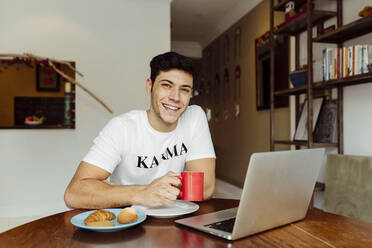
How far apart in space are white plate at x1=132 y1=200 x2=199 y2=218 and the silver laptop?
74 mm

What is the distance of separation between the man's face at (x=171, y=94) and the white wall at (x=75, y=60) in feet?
8.77

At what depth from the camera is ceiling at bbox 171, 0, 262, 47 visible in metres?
4.84

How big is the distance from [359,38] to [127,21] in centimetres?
280

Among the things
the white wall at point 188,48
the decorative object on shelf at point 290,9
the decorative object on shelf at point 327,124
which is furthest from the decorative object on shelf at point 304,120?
the white wall at point 188,48

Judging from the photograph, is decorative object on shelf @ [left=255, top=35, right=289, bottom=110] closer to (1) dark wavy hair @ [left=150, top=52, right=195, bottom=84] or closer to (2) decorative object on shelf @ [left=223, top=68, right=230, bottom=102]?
(2) decorative object on shelf @ [left=223, top=68, right=230, bottom=102]

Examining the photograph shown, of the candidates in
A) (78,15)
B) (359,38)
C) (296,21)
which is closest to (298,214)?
(359,38)

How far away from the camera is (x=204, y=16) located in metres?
5.46

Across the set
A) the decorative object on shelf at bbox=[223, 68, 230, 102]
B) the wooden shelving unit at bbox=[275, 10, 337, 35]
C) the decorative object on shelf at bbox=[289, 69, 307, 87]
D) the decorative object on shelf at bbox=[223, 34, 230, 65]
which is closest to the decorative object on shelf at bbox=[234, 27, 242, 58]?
the decorative object on shelf at bbox=[223, 34, 230, 65]

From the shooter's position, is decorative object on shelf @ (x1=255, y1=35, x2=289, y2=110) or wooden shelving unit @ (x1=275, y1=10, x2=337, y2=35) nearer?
wooden shelving unit @ (x1=275, y1=10, x2=337, y2=35)

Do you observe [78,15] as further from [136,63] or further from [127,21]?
[136,63]

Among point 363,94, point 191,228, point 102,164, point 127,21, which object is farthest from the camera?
point 127,21

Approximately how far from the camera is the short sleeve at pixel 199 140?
5.10 ft

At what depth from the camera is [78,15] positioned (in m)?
3.97

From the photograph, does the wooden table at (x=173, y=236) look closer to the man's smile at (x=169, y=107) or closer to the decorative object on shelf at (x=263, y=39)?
the man's smile at (x=169, y=107)
